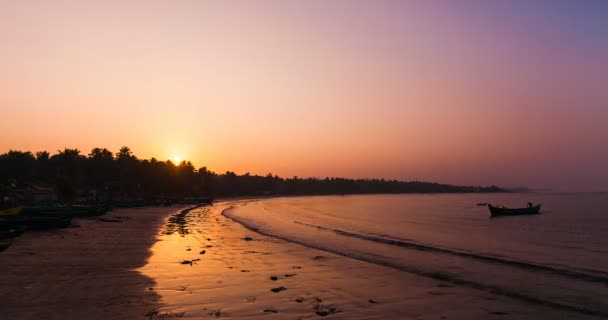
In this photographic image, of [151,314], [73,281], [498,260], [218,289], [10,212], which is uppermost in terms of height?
[10,212]

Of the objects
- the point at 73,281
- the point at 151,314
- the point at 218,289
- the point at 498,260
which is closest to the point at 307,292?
the point at 218,289

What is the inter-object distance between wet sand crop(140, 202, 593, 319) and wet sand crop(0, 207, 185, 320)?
90 cm

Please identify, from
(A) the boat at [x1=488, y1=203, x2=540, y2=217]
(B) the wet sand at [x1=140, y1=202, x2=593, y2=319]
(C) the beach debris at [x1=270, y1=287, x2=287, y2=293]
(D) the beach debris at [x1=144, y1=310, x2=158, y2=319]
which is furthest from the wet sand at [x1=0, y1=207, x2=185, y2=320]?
(A) the boat at [x1=488, y1=203, x2=540, y2=217]

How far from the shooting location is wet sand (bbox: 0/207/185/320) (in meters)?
12.2

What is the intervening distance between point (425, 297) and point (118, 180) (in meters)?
125

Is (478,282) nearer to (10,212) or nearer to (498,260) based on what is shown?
(498,260)

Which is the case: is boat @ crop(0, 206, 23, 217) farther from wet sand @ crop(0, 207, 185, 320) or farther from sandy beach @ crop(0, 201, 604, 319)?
sandy beach @ crop(0, 201, 604, 319)

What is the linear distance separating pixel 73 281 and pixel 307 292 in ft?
27.4

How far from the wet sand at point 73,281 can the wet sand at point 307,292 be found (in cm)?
90

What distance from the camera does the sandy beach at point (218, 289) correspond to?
1285 centimetres

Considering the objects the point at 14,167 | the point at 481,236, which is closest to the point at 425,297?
the point at 481,236

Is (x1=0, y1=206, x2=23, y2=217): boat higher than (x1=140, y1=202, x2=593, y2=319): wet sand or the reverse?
higher

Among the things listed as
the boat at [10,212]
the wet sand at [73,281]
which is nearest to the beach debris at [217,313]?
the wet sand at [73,281]

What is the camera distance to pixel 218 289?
52.7 ft
